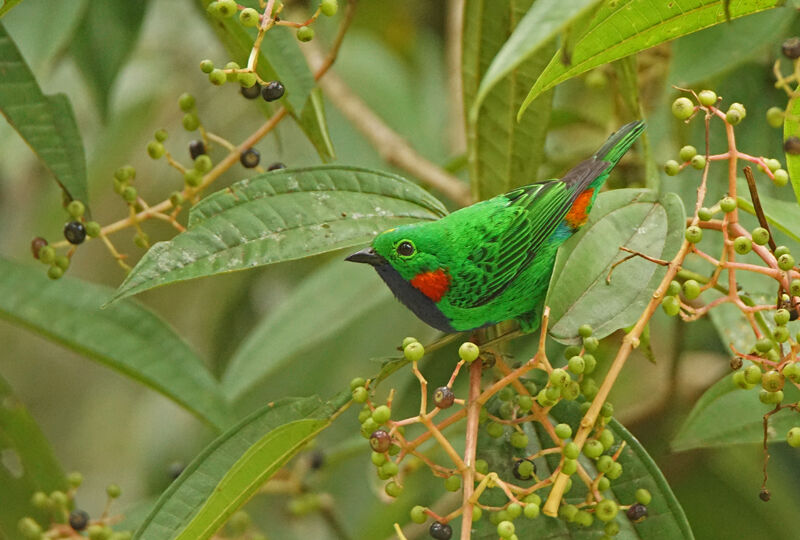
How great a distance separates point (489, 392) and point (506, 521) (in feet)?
0.53

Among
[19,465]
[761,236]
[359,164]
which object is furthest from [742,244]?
[359,164]

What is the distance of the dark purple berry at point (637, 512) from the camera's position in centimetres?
129

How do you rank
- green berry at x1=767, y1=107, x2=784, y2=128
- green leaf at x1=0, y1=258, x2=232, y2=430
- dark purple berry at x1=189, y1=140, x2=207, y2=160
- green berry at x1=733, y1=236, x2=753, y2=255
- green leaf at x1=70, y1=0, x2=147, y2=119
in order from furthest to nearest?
green leaf at x1=70, y1=0, x2=147, y2=119 < green leaf at x1=0, y1=258, x2=232, y2=430 < dark purple berry at x1=189, y1=140, x2=207, y2=160 < green berry at x1=767, y1=107, x2=784, y2=128 < green berry at x1=733, y1=236, x2=753, y2=255

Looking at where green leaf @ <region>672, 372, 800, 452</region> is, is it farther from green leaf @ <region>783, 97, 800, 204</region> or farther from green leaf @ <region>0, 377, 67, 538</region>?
green leaf @ <region>0, 377, 67, 538</region>

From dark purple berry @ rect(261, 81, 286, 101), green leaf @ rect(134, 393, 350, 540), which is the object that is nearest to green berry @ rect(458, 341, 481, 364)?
green leaf @ rect(134, 393, 350, 540)

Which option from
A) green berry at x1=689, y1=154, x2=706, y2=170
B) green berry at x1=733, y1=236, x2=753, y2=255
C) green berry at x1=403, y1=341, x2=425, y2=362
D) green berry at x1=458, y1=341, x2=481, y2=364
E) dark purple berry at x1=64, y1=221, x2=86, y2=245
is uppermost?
dark purple berry at x1=64, y1=221, x2=86, y2=245

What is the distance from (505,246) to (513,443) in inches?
11.5

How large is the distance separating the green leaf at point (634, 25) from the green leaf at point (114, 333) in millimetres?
884

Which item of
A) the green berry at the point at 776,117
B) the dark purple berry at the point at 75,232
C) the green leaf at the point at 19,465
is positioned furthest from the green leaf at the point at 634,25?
the green leaf at the point at 19,465

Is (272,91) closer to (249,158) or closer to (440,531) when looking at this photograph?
(249,158)

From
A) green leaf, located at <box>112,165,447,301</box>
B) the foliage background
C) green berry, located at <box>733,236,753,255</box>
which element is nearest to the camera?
green berry, located at <box>733,236,753,255</box>

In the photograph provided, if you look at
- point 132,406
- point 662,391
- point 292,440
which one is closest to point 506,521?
point 292,440

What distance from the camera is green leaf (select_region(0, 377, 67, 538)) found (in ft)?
6.12

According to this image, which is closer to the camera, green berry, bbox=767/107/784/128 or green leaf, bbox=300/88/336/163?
green berry, bbox=767/107/784/128
